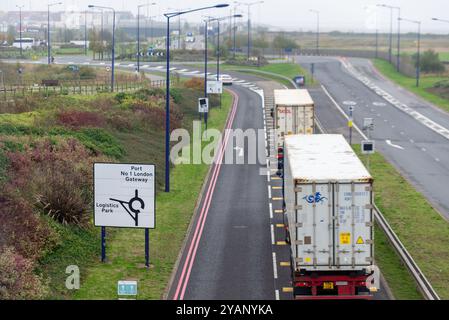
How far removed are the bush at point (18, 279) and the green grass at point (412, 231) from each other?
12402 mm

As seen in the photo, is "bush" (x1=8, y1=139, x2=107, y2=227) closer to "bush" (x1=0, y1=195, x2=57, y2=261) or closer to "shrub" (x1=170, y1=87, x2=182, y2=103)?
"bush" (x1=0, y1=195, x2=57, y2=261)

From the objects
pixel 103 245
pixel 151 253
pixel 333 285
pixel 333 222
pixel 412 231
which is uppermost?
pixel 333 222

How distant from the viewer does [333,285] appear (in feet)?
85.5

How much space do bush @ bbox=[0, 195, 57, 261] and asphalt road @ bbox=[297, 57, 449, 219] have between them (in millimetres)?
19652

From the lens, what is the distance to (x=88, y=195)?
38219 millimetres

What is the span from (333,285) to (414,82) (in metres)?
88.0

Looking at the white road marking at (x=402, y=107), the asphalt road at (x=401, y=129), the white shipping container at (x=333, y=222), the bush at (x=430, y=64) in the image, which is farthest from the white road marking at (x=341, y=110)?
the white shipping container at (x=333, y=222)

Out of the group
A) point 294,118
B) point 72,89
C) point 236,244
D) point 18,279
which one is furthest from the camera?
point 72,89

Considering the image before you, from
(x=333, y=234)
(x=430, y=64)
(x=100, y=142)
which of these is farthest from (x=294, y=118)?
(x=430, y=64)

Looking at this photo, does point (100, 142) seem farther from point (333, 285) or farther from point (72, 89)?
point (72, 89)

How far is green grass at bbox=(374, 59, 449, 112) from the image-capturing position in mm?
90775

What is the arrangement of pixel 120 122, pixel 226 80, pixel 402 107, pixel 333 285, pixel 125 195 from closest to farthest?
pixel 333 285
pixel 125 195
pixel 120 122
pixel 402 107
pixel 226 80

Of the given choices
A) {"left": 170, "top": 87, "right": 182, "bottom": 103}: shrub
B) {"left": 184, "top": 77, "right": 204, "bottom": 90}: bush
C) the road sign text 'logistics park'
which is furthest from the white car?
the road sign text 'logistics park'
